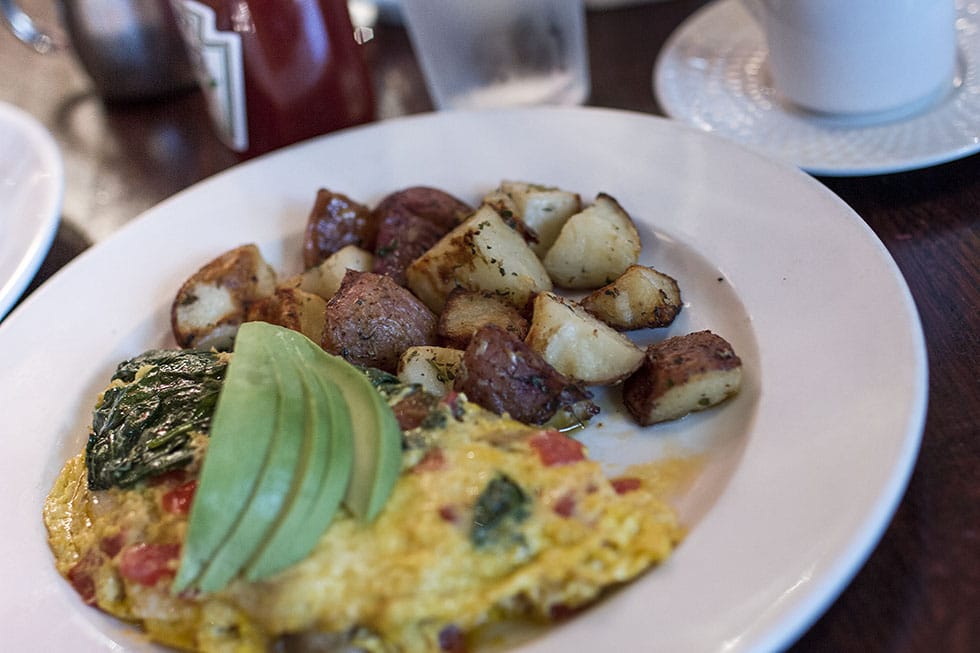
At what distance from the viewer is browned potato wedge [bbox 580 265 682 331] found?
6.07ft

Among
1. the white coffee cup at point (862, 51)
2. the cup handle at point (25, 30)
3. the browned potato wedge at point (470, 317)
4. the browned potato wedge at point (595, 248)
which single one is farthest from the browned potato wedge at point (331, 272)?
the cup handle at point (25, 30)

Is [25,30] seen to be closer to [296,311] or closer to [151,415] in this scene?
[296,311]

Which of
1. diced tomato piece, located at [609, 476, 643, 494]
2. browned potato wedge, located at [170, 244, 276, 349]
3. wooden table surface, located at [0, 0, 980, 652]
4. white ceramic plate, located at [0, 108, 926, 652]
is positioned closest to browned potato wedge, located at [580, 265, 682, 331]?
white ceramic plate, located at [0, 108, 926, 652]

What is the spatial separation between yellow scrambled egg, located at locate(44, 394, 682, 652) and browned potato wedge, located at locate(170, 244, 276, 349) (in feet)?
2.05

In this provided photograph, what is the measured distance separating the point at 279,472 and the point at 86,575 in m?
0.46

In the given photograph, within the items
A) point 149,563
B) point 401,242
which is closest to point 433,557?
point 149,563

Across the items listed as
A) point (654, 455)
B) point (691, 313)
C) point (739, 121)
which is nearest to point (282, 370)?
point (654, 455)

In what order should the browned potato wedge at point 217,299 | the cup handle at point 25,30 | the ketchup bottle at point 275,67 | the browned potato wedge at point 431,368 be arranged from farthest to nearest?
1. the cup handle at point 25,30
2. the ketchup bottle at point 275,67
3. the browned potato wedge at point 217,299
4. the browned potato wedge at point 431,368

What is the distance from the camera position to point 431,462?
Result: 4.77 ft

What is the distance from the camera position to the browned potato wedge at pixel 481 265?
1938 mm

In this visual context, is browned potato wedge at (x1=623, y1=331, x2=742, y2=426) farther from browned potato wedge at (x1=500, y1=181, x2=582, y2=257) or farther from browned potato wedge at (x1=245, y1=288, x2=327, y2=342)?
browned potato wedge at (x1=245, y1=288, x2=327, y2=342)

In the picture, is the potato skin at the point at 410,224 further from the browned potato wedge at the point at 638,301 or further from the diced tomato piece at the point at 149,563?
the diced tomato piece at the point at 149,563

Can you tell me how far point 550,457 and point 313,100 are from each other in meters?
1.65

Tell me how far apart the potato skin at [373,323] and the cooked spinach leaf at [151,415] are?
0.82 feet
